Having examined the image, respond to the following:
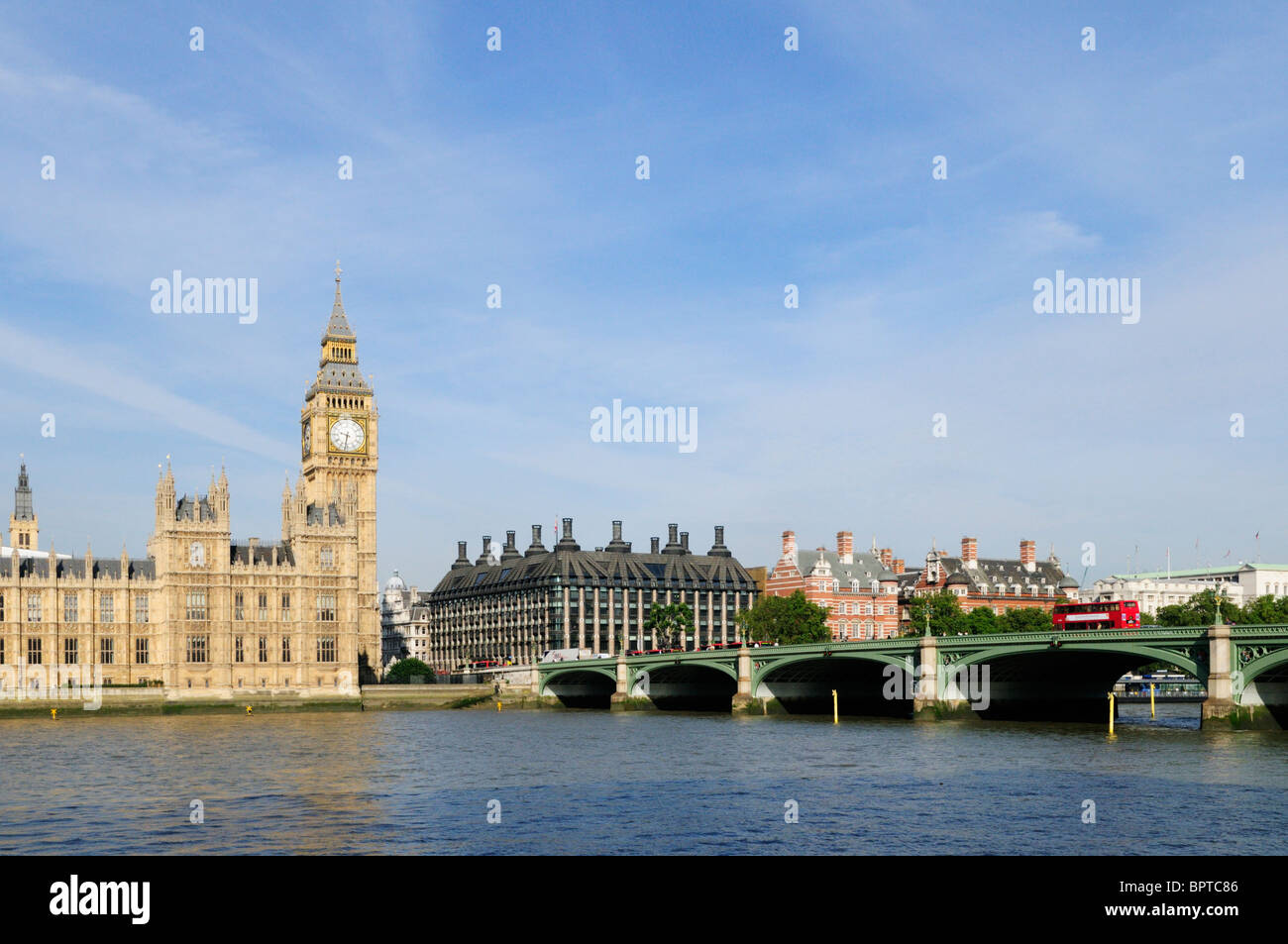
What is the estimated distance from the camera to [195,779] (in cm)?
5578

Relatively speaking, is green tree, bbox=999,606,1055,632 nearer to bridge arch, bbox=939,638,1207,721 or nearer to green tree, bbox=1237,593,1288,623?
green tree, bbox=1237,593,1288,623

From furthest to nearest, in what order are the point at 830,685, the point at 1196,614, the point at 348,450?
the point at 348,450
the point at 1196,614
the point at 830,685

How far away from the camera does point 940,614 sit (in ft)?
504

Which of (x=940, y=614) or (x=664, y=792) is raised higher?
(x=940, y=614)

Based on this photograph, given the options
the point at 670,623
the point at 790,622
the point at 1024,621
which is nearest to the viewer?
the point at 790,622

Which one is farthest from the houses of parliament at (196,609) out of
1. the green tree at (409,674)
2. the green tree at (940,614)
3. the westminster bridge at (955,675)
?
the green tree at (940,614)

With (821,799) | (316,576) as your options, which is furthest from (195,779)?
(316,576)

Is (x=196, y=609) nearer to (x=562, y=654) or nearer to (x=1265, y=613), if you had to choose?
(x=562, y=654)

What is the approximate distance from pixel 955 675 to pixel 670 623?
268 ft

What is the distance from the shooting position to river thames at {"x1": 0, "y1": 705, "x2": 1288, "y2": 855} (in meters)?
37.9

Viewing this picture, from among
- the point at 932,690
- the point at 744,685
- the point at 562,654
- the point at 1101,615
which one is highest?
the point at 1101,615

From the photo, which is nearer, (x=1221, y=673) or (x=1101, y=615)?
(x=1221, y=673)

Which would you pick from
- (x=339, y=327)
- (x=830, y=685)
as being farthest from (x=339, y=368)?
(x=830, y=685)
